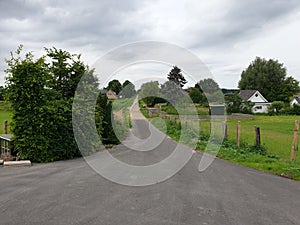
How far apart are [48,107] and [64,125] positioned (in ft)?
2.90

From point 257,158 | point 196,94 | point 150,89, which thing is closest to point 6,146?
point 257,158

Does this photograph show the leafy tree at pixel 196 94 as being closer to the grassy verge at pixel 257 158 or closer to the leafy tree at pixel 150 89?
the leafy tree at pixel 150 89

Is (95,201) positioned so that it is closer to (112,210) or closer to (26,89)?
(112,210)

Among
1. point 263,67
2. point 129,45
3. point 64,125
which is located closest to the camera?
point 129,45

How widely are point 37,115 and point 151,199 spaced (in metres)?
5.95

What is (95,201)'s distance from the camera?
5012mm

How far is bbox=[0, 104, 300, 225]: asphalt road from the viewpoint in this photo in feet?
13.9

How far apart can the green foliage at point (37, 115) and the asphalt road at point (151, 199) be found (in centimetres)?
164

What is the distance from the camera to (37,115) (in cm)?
933

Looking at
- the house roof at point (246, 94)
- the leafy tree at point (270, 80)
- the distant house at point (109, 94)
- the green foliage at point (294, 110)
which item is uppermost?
the leafy tree at point (270, 80)

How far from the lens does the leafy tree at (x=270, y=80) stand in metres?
63.1

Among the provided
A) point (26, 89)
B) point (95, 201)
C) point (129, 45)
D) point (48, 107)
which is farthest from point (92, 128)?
point (95, 201)

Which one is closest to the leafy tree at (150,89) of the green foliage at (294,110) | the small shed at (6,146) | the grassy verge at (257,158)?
the grassy verge at (257,158)

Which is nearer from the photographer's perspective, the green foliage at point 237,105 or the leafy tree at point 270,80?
the green foliage at point 237,105
